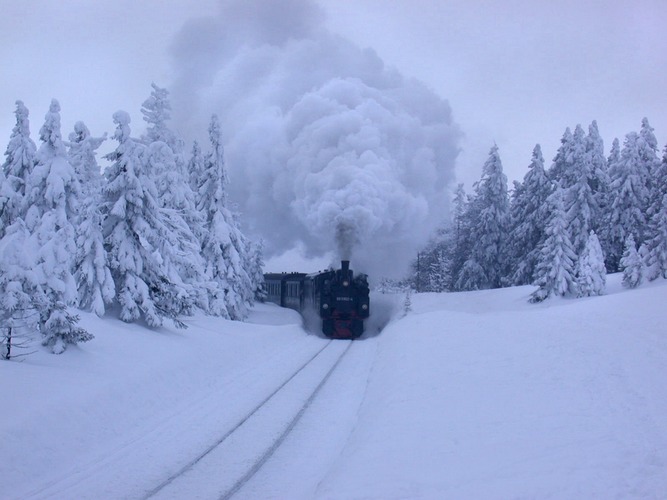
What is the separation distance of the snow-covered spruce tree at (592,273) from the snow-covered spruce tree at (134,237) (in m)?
24.3

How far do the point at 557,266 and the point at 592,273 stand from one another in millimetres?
2285

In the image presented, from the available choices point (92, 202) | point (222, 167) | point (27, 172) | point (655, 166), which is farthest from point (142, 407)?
point (655, 166)

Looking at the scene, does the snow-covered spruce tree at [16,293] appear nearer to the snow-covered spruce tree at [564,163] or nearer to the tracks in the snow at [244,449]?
the tracks in the snow at [244,449]

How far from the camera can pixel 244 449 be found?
1021 centimetres

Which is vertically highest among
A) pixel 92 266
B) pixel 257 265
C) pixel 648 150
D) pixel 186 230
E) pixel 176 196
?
pixel 648 150

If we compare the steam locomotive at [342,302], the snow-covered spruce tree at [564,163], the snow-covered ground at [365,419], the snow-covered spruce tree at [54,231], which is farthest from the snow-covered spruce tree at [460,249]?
the snow-covered spruce tree at [54,231]

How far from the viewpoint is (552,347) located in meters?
14.6

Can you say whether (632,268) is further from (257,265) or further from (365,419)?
(257,265)

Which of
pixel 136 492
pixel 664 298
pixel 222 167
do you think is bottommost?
pixel 136 492

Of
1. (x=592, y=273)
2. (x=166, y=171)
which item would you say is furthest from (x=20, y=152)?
(x=592, y=273)

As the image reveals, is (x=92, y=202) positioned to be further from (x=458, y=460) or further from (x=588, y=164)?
(x=588, y=164)

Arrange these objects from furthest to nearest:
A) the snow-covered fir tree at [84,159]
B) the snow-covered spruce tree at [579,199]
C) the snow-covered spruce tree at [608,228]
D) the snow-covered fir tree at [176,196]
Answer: the snow-covered spruce tree at [608,228] → the snow-covered spruce tree at [579,199] → the snow-covered fir tree at [84,159] → the snow-covered fir tree at [176,196]

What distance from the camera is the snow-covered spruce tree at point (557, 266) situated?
3647 centimetres

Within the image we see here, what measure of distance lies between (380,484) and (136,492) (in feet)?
10.8
